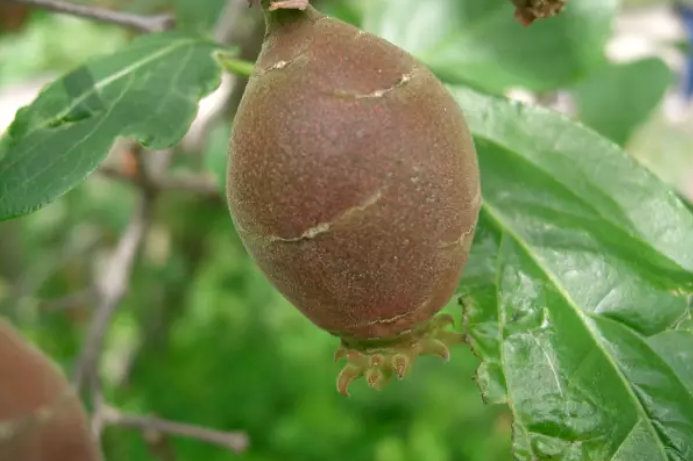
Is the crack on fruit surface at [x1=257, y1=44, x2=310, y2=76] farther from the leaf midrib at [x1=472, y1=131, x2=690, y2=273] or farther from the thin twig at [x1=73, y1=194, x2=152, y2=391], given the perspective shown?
the thin twig at [x1=73, y1=194, x2=152, y2=391]

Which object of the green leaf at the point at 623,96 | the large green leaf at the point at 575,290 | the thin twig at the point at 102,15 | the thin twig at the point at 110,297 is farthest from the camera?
the green leaf at the point at 623,96

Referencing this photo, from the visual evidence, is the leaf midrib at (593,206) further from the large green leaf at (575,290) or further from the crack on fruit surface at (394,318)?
the crack on fruit surface at (394,318)

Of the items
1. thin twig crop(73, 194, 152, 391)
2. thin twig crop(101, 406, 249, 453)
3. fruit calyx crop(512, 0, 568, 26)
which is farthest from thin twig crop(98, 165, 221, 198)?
fruit calyx crop(512, 0, 568, 26)

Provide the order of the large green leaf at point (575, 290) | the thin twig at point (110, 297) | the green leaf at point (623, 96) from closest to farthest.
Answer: the large green leaf at point (575, 290)
the thin twig at point (110, 297)
the green leaf at point (623, 96)

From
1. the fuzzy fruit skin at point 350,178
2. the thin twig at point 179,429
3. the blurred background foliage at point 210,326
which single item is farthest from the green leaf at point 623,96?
the fuzzy fruit skin at point 350,178

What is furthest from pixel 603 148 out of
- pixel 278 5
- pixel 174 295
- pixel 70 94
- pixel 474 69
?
pixel 174 295

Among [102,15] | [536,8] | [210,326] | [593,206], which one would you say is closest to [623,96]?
[593,206]

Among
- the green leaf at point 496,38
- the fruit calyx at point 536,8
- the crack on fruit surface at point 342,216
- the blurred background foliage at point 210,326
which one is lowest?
the blurred background foliage at point 210,326
